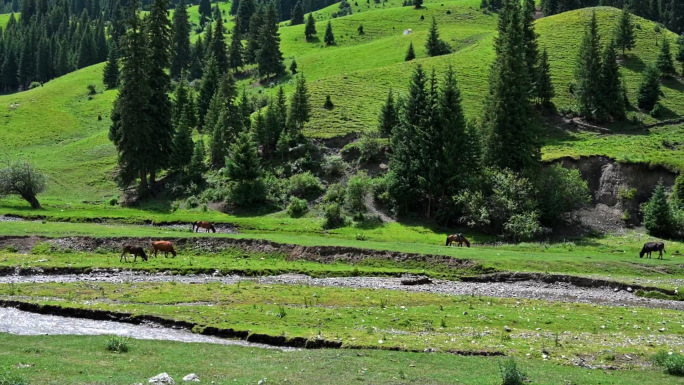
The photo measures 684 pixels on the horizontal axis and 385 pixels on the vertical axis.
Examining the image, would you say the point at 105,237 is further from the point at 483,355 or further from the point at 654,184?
the point at 654,184

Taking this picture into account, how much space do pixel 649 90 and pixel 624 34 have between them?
67.2ft

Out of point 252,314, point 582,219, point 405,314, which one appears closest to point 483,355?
point 405,314

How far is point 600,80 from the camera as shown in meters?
97.6

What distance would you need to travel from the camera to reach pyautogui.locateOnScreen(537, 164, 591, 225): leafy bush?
7000 centimetres

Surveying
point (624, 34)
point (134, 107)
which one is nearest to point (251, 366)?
point (134, 107)

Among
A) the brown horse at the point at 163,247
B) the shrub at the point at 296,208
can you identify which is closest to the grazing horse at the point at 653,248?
the shrub at the point at 296,208

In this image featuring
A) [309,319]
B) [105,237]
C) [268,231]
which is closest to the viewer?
[309,319]

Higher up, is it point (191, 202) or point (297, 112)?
point (297, 112)

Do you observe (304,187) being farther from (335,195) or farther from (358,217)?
(358,217)

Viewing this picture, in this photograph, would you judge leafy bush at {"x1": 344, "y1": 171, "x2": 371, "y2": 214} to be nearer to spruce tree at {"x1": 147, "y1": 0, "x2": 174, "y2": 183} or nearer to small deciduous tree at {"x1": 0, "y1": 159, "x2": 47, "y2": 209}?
spruce tree at {"x1": 147, "y1": 0, "x2": 174, "y2": 183}

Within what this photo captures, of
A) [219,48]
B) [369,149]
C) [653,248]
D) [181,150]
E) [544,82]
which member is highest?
[219,48]

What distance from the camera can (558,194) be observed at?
230 feet

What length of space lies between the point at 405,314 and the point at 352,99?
77.3 meters

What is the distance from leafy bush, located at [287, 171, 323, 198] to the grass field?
2138 inches
